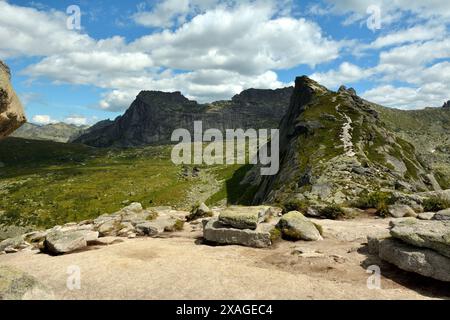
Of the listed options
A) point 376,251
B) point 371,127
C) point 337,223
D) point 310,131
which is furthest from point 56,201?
point 376,251

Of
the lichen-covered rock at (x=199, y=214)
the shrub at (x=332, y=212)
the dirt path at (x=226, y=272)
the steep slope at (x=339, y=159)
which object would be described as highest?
the steep slope at (x=339, y=159)

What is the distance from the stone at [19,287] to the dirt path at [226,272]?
0.81 m

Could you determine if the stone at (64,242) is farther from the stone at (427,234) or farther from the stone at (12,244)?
the stone at (427,234)

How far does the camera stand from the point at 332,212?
34000 millimetres

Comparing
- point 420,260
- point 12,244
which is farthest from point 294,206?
point 12,244

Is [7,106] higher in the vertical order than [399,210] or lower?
higher

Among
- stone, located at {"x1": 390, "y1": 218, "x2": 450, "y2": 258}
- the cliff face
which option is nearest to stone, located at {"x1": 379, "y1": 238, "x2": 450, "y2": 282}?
stone, located at {"x1": 390, "y1": 218, "x2": 450, "y2": 258}

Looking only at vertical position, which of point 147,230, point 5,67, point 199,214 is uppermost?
→ point 5,67

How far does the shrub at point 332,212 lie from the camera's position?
33.8 m

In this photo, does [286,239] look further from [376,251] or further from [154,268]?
[154,268]

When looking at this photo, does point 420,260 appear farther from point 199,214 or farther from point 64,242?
point 199,214

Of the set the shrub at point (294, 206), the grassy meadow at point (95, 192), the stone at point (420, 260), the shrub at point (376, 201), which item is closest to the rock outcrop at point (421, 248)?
the stone at point (420, 260)

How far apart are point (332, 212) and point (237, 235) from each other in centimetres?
1266
